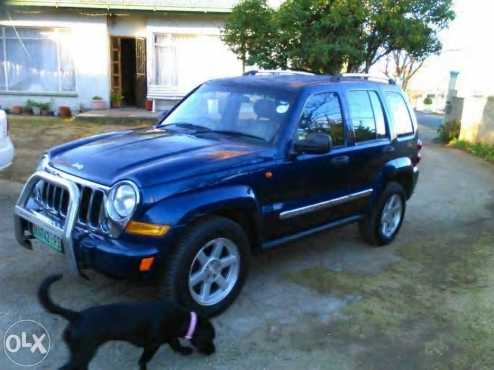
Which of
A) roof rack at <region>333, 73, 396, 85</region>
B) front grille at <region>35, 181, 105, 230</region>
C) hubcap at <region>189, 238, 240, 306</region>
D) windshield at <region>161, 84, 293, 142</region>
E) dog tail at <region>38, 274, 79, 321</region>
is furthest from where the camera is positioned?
roof rack at <region>333, 73, 396, 85</region>

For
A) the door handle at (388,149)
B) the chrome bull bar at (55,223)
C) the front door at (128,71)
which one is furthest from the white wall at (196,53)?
the chrome bull bar at (55,223)

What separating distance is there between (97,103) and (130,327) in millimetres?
12558

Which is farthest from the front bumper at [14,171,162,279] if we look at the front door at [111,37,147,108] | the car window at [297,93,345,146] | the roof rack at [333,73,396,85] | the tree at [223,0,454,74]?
the front door at [111,37,147,108]

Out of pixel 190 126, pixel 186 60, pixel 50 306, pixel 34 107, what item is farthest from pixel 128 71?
pixel 50 306

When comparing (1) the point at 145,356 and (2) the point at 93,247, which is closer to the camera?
(1) the point at 145,356

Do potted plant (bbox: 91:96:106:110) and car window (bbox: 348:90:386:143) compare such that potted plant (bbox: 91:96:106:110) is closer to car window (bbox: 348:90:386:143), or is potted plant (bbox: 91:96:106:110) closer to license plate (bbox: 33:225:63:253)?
car window (bbox: 348:90:386:143)

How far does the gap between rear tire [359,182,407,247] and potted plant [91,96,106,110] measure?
35.9 ft

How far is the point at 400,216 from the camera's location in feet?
19.2

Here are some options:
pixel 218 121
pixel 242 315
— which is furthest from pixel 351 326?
pixel 218 121

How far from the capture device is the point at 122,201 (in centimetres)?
337

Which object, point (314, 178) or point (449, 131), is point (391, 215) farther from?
point (449, 131)

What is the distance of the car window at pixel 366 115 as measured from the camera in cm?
497

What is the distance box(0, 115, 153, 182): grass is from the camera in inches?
320

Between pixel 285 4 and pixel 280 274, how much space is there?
21.3 feet
